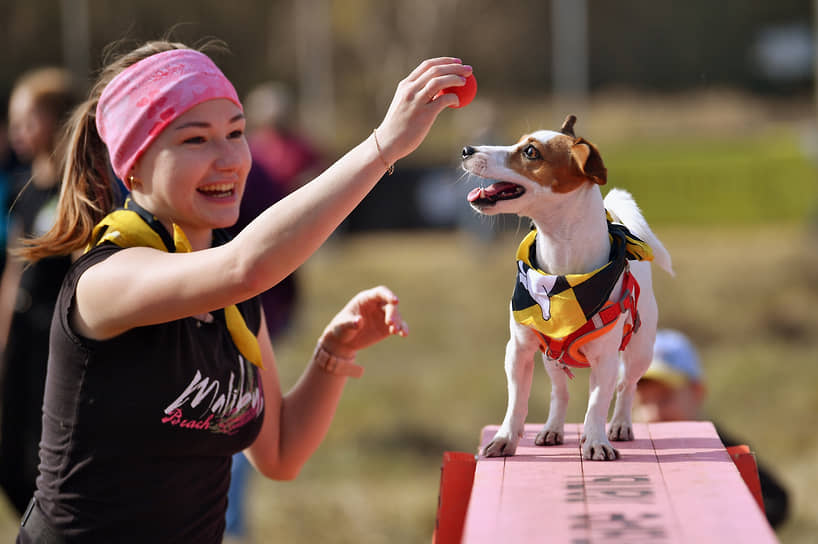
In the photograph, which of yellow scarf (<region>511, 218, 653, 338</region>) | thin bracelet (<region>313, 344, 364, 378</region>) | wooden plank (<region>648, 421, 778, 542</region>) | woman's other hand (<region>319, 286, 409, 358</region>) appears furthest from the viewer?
thin bracelet (<region>313, 344, 364, 378</region>)

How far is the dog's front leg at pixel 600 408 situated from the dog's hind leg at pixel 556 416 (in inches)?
4.6

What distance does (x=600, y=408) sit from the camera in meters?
1.88

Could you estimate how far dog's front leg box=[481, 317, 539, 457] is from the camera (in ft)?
6.30

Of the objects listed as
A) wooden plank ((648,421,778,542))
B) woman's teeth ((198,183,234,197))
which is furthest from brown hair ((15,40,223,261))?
wooden plank ((648,421,778,542))

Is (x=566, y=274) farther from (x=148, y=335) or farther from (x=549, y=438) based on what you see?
(x=148, y=335)

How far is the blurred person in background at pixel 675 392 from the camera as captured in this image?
9.79ft

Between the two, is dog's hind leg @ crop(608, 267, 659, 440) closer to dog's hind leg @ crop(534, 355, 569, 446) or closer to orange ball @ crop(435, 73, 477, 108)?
dog's hind leg @ crop(534, 355, 569, 446)

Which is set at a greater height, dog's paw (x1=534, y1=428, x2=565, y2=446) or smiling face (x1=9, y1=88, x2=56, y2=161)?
smiling face (x1=9, y1=88, x2=56, y2=161)

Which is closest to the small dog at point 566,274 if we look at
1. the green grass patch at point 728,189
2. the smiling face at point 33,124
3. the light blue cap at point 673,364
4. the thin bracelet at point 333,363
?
the thin bracelet at point 333,363

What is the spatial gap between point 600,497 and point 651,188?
612 inches

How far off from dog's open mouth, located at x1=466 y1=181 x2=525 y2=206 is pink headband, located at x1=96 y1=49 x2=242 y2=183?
1.75ft

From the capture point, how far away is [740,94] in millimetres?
24734

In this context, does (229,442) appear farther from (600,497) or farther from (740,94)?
(740,94)

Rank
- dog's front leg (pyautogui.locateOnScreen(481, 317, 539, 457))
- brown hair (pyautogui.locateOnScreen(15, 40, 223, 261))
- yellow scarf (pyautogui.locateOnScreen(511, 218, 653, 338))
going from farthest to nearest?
brown hair (pyautogui.locateOnScreen(15, 40, 223, 261)) < dog's front leg (pyautogui.locateOnScreen(481, 317, 539, 457)) < yellow scarf (pyautogui.locateOnScreen(511, 218, 653, 338))
